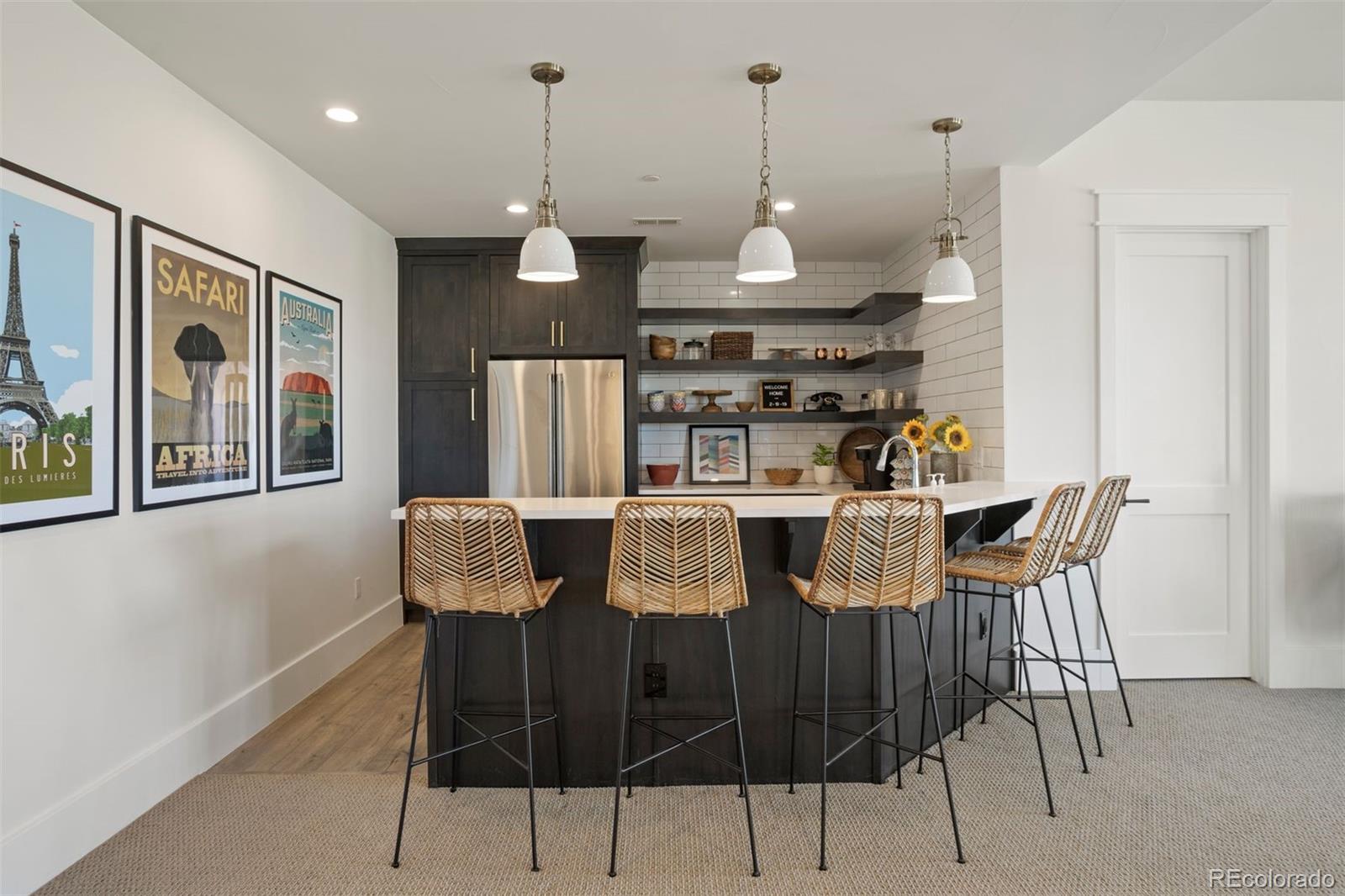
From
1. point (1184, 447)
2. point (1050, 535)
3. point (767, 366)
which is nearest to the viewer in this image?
point (1050, 535)

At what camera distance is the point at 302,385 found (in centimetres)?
362

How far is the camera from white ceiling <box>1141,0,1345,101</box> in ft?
9.46

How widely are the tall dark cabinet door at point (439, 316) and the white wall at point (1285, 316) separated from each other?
3189 mm

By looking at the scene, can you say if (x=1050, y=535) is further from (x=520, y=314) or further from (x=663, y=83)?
(x=520, y=314)

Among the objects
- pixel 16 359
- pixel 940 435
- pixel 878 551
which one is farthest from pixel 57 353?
pixel 940 435

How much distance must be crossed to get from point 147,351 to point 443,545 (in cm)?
127

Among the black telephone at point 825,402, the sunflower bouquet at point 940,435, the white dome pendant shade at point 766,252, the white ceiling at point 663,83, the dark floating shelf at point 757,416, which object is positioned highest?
the white ceiling at point 663,83

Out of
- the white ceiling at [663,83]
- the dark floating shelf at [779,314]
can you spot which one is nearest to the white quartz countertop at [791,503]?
the white ceiling at [663,83]

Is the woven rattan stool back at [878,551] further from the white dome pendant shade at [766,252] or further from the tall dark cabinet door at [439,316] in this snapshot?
the tall dark cabinet door at [439,316]

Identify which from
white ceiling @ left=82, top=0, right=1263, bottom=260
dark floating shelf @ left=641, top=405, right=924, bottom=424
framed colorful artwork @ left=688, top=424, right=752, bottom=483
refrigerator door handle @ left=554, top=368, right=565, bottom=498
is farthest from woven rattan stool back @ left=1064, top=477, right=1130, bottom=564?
refrigerator door handle @ left=554, top=368, right=565, bottom=498

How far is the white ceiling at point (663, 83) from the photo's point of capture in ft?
7.63

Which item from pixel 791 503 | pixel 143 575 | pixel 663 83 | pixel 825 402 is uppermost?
pixel 663 83

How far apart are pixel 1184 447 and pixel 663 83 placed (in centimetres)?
304

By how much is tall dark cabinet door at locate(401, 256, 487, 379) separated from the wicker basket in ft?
5.40
